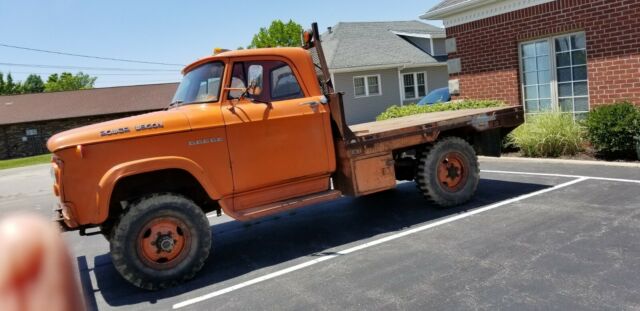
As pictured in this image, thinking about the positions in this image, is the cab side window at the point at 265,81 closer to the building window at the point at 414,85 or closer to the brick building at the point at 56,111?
the building window at the point at 414,85

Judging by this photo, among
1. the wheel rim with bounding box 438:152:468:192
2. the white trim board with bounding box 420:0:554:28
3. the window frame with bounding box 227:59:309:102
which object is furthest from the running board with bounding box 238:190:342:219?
the white trim board with bounding box 420:0:554:28

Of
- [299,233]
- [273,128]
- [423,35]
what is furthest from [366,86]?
[273,128]

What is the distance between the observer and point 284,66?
652 cm

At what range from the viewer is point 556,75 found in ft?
38.8

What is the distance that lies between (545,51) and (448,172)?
5870 mm

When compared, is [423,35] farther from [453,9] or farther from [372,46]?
[453,9]

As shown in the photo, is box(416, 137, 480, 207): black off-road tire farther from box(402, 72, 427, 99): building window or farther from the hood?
box(402, 72, 427, 99): building window

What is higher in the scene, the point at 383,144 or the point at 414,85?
the point at 414,85

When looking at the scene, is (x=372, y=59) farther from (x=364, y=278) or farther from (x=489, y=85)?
(x=364, y=278)

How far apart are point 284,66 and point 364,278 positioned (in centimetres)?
276

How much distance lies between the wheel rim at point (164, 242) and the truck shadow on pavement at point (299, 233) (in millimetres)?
295

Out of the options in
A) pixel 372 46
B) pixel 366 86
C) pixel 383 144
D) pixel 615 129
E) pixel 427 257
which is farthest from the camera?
pixel 372 46

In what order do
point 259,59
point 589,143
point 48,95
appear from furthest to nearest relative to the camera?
point 48,95
point 589,143
point 259,59

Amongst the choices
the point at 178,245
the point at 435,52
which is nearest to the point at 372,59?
the point at 435,52
